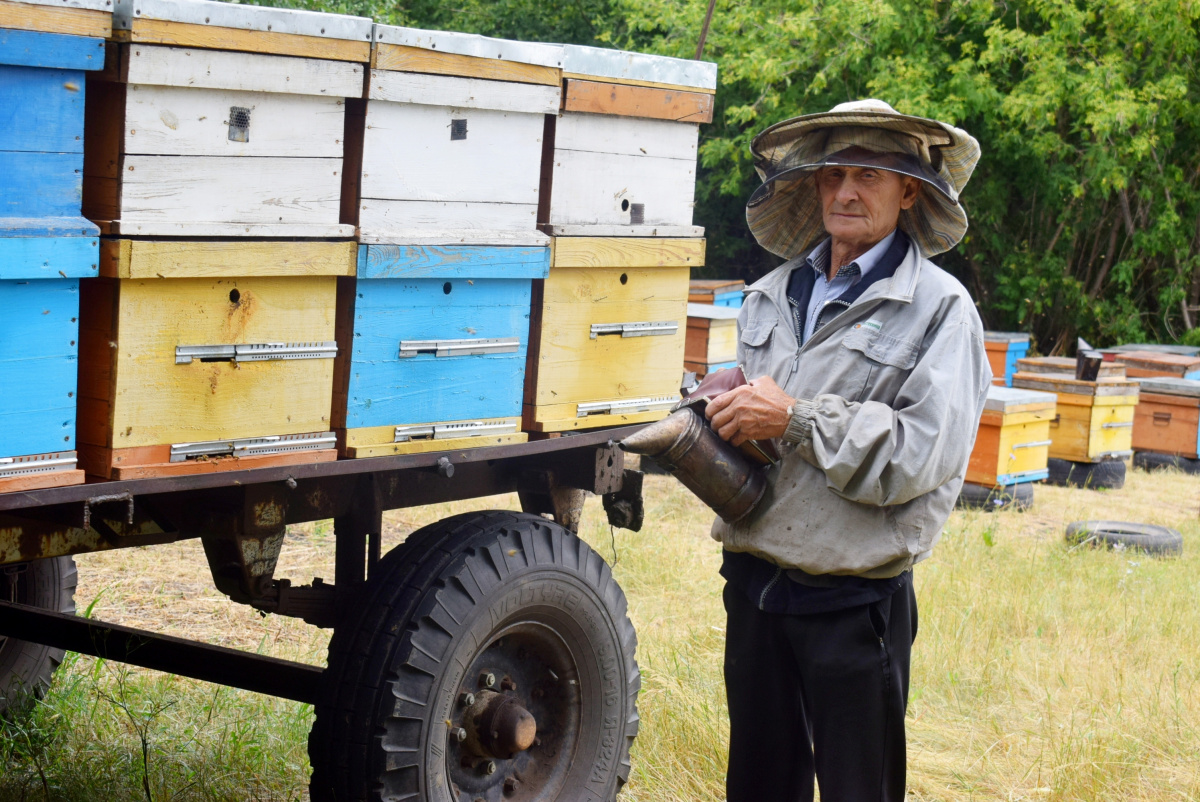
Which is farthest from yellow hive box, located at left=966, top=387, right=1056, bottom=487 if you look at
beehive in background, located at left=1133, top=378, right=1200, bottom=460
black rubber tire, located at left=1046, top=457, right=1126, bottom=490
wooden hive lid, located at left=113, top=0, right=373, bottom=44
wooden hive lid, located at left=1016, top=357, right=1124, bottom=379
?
wooden hive lid, located at left=113, top=0, right=373, bottom=44

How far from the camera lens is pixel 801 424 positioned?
97.6 inches

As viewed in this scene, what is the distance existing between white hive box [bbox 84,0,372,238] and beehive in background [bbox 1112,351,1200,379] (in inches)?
393

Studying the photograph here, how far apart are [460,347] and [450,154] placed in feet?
1.53

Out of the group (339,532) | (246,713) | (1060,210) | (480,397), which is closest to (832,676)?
(480,397)

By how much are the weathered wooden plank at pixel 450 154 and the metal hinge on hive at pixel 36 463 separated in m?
0.87

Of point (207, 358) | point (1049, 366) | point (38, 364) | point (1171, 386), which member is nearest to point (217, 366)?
point (207, 358)

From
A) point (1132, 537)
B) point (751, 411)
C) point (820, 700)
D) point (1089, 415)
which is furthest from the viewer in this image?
point (1089, 415)

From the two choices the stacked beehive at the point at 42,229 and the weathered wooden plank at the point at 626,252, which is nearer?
the stacked beehive at the point at 42,229

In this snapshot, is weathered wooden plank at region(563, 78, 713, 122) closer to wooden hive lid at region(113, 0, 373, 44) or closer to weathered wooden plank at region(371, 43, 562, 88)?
weathered wooden plank at region(371, 43, 562, 88)

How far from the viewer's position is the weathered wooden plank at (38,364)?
2160mm

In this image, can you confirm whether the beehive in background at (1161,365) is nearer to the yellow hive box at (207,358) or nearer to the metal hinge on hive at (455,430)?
the metal hinge on hive at (455,430)

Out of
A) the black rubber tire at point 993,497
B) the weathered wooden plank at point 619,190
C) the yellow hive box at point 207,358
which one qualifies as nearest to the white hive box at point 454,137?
the weathered wooden plank at point 619,190

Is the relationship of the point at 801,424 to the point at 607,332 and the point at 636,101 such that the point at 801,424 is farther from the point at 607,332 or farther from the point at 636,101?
the point at 636,101

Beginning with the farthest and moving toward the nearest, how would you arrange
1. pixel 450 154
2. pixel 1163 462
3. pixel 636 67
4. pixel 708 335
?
pixel 1163 462, pixel 708 335, pixel 636 67, pixel 450 154
